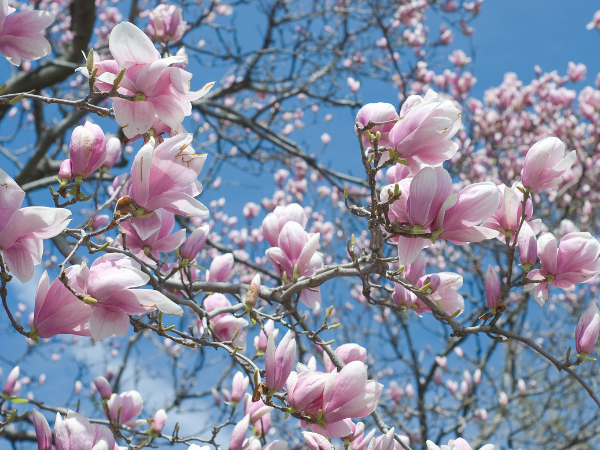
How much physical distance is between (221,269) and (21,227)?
939 millimetres

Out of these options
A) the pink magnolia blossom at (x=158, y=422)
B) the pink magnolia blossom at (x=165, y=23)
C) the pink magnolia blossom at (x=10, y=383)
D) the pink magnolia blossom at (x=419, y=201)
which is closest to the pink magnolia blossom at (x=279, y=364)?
the pink magnolia blossom at (x=419, y=201)

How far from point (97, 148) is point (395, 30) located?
584 centimetres

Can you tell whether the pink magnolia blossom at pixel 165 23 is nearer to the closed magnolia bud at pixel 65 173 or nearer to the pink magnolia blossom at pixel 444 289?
the closed magnolia bud at pixel 65 173

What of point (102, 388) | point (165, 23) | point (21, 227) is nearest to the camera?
point (21, 227)

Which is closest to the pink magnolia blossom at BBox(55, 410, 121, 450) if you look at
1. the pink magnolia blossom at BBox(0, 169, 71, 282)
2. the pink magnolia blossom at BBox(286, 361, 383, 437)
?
the pink magnolia blossom at BBox(0, 169, 71, 282)

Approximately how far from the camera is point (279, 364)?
3.62 ft

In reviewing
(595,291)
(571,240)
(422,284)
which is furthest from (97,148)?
(595,291)

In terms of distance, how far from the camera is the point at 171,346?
266 inches

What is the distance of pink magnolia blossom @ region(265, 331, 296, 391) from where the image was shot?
3.58 ft

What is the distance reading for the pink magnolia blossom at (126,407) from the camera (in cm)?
192

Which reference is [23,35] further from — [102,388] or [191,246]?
[102,388]

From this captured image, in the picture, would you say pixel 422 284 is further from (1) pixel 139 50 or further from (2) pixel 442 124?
(1) pixel 139 50

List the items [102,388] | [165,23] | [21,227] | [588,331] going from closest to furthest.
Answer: [21,227], [588,331], [102,388], [165,23]

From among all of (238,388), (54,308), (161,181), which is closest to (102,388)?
(238,388)
